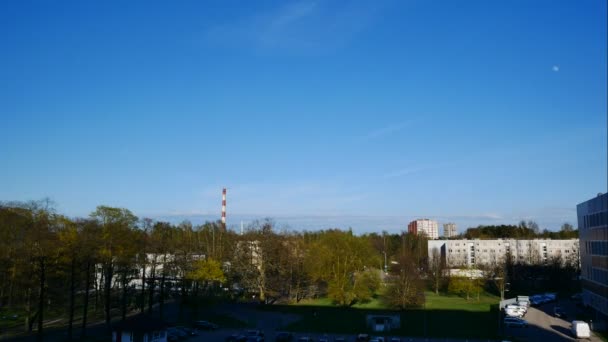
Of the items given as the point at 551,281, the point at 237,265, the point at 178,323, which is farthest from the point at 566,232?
the point at 178,323

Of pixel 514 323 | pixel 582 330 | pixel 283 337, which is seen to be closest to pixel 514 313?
pixel 514 323

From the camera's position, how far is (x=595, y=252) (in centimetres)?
4975

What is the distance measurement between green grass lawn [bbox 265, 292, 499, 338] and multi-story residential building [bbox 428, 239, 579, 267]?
4205cm

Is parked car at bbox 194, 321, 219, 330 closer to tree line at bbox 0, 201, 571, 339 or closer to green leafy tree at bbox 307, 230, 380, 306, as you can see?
tree line at bbox 0, 201, 571, 339

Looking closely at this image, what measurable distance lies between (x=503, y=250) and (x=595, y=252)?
210 feet

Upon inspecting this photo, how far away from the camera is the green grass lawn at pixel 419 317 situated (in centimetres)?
4281

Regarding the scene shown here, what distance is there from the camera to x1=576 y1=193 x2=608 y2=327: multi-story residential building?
46.4 meters

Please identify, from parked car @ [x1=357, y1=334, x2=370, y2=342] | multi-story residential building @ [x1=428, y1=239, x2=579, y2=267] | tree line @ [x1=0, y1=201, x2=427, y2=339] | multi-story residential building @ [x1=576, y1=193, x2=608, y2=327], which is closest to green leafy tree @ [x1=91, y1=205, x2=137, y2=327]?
tree line @ [x1=0, y1=201, x2=427, y2=339]

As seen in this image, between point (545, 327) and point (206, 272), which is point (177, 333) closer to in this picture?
point (206, 272)

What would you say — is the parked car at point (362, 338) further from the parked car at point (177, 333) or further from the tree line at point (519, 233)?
the tree line at point (519, 233)

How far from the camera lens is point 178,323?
4612 centimetres

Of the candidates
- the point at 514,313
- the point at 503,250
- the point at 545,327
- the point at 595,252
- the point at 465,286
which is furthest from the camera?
the point at 503,250

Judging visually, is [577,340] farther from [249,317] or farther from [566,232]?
[566,232]

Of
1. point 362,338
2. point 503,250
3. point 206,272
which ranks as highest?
point 503,250
